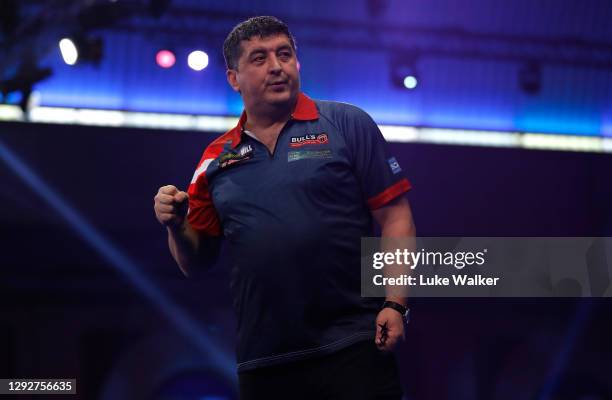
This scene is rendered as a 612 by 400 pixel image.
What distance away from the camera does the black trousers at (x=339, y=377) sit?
81.6 inches

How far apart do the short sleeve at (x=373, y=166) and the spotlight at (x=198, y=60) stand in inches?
224

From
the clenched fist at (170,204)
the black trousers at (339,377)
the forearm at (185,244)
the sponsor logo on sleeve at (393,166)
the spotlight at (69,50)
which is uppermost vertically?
the spotlight at (69,50)

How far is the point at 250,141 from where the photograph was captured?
2.36 metres

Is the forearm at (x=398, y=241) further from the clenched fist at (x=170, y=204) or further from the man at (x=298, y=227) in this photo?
the clenched fist at (x=170, y=204)

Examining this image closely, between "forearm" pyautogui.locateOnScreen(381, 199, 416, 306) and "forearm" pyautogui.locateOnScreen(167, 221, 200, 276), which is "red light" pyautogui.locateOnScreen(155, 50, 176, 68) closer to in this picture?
"forearm" pyautogui.locateOnScreen(167, 221, 200, 276)

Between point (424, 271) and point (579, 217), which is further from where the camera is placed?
point (579, 217)

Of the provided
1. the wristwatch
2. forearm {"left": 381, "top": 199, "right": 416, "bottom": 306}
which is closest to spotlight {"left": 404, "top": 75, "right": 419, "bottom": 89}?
forearm {"left": 381, "top": 199, "right": 416, "bottom": 306}

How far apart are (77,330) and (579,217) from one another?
18.4 feet

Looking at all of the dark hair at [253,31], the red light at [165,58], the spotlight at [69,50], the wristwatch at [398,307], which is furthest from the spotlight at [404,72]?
the wristwatch at [398,307]

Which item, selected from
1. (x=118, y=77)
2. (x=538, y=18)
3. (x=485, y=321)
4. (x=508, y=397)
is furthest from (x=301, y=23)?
(x=508, y=397)

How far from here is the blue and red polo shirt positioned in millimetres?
2121

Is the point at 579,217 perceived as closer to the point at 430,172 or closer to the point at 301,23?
the point at 430,172

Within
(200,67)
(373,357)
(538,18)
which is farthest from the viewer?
(538,18)

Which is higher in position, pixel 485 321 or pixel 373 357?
pixel 485 321
